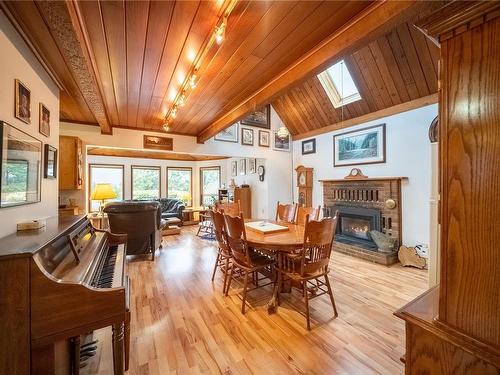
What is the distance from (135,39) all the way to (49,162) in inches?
58.6

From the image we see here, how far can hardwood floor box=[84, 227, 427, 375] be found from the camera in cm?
161

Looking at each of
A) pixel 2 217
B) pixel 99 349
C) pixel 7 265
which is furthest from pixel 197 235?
pixel 7 265

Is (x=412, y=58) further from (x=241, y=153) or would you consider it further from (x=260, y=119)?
(x=241, y=153)

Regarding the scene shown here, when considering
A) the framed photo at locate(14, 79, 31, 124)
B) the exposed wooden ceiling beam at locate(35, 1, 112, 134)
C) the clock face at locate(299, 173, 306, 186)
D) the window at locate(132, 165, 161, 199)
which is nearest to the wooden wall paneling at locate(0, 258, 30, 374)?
the framed photo at locate(14, 79, 31, 124)

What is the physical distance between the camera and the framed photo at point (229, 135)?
516cm

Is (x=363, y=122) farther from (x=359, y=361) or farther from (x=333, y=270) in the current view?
(x=359, y=361)

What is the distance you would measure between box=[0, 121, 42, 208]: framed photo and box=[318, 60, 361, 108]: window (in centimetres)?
462

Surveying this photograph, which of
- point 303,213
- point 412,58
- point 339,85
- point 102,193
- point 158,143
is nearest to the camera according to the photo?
point 303,213

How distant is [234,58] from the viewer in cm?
199

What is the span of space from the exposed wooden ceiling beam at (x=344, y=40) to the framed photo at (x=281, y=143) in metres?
3.45

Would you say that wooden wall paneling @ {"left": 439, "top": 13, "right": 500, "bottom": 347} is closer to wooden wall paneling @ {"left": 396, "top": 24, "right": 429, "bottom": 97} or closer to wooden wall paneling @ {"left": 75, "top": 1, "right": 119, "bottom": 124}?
wooden wall paneling @ {"left": 75, "top": 1, "right": 119, "bottom": 124}

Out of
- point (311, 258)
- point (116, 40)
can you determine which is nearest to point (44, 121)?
point (116, 40)

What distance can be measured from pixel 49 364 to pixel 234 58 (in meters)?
2.36

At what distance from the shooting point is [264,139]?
593cm
